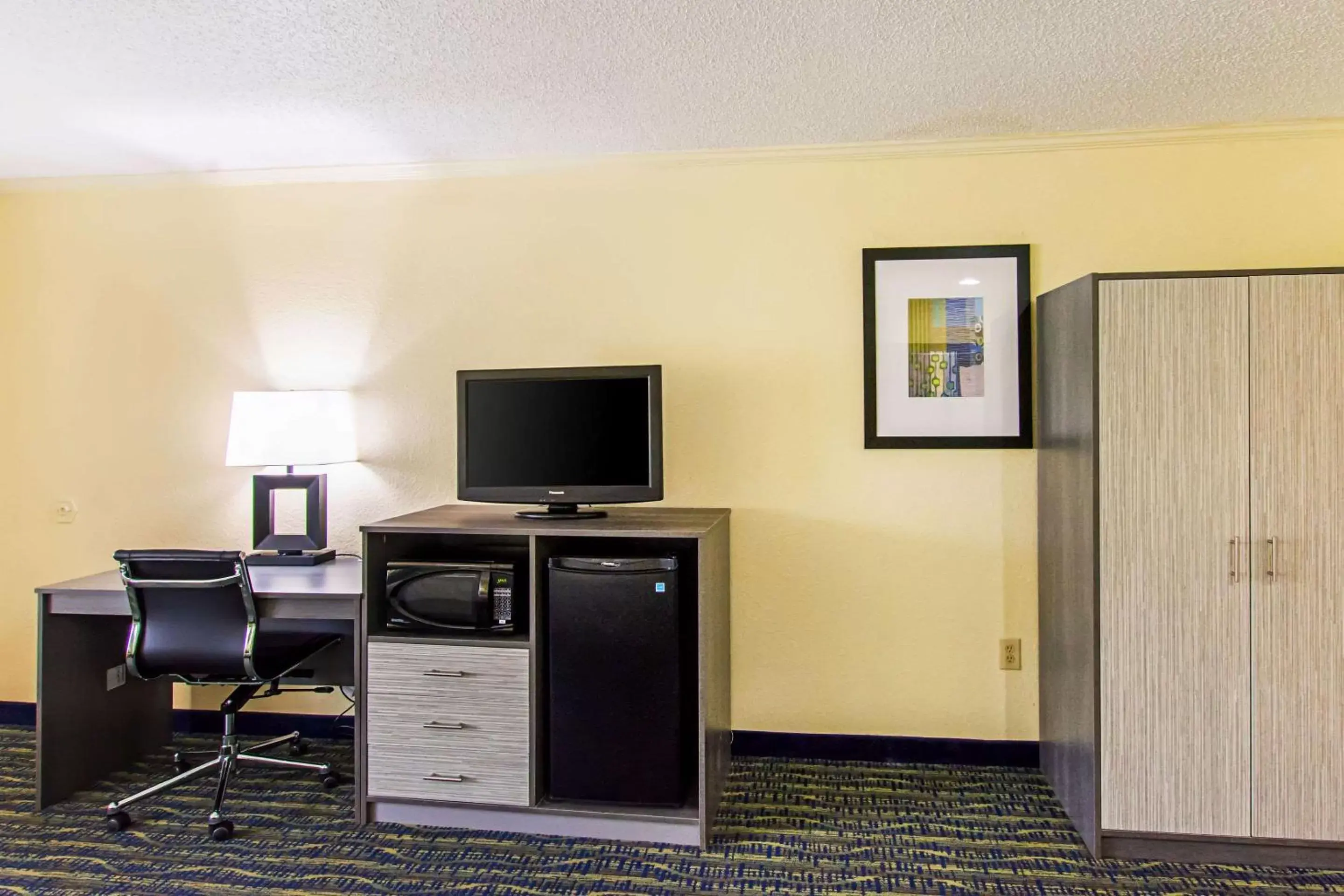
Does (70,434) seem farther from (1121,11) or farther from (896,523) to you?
(1121,11)

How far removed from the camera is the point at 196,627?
262 cm

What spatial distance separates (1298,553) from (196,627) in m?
3.17

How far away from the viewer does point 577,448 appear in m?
2.81

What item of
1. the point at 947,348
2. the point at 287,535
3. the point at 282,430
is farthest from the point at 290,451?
the point at 947,348

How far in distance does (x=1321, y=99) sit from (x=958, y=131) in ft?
3.50

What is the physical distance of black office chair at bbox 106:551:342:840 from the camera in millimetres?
2555

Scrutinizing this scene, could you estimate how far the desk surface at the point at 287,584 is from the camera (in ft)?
8.61

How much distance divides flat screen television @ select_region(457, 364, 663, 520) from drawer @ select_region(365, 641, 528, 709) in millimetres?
476

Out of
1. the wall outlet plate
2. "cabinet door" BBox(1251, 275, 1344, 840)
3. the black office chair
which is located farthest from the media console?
"cabinet door" BBox(1251, 275, 1344, 840)

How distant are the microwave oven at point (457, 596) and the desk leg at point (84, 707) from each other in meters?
1.17

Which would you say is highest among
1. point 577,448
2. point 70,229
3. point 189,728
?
point 70,229

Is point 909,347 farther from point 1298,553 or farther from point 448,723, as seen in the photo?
point 448,723

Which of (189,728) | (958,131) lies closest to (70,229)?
(189,728)

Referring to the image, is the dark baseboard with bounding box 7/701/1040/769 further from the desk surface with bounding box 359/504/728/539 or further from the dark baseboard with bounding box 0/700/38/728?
the desk surface with bounding box 359/504/728/539
